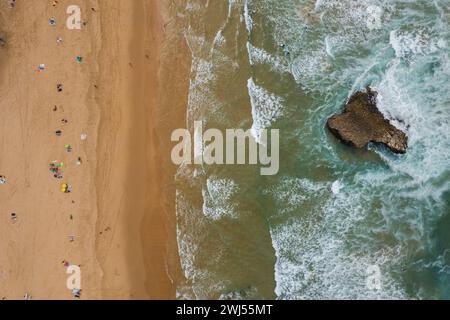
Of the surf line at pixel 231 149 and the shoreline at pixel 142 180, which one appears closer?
the surf line at pixel 231 149

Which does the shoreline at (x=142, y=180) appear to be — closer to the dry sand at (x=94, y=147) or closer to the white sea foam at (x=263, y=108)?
the dry sand at (x=94, y=147)

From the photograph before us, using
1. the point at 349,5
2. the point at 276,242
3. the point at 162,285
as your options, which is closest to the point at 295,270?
the point at 276,242

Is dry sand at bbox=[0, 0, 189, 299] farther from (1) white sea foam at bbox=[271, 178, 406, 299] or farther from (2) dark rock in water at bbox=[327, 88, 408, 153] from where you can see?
(2) dark rock in water at bbox=[327, 88, 408, 153]

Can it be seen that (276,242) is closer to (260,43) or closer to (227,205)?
(227,205)

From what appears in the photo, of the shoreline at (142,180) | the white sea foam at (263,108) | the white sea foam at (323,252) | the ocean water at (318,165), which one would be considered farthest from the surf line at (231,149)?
the white sea foam at (323,252)

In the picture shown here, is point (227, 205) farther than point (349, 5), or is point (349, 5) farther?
point (349, 5)

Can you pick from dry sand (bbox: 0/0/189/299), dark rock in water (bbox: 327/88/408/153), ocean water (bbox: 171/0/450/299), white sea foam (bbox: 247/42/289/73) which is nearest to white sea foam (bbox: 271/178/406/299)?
ocean water (bbox: 171/0/450/299)
